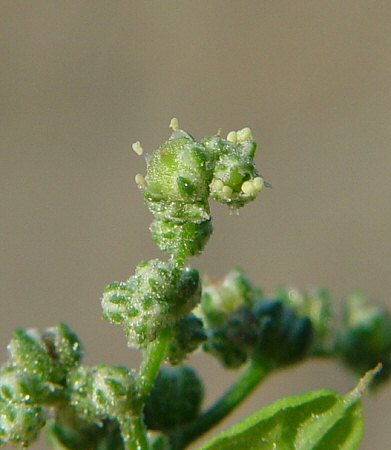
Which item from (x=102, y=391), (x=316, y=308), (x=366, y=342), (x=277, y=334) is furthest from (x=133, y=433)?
(x=366, y=342)

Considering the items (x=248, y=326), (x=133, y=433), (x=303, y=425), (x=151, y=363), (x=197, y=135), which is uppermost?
(x=197, y=135)

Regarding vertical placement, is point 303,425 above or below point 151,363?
below

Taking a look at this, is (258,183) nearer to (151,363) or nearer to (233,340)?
(151,363)

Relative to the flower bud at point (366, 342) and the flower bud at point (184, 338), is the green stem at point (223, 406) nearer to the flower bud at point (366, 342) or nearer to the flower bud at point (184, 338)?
the flower bud at point (184, 338)

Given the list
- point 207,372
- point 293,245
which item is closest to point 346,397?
point 207,372

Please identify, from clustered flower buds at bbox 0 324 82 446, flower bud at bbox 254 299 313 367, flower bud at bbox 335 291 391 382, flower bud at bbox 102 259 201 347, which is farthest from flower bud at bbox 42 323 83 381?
flower bud at bbox 335 291 391 382

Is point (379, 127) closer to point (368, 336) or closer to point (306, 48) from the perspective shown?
point (306, 48)

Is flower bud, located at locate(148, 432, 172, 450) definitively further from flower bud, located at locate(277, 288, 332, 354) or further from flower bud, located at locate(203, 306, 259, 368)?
flower bud, located at locate(277, 288, 332, 354)
